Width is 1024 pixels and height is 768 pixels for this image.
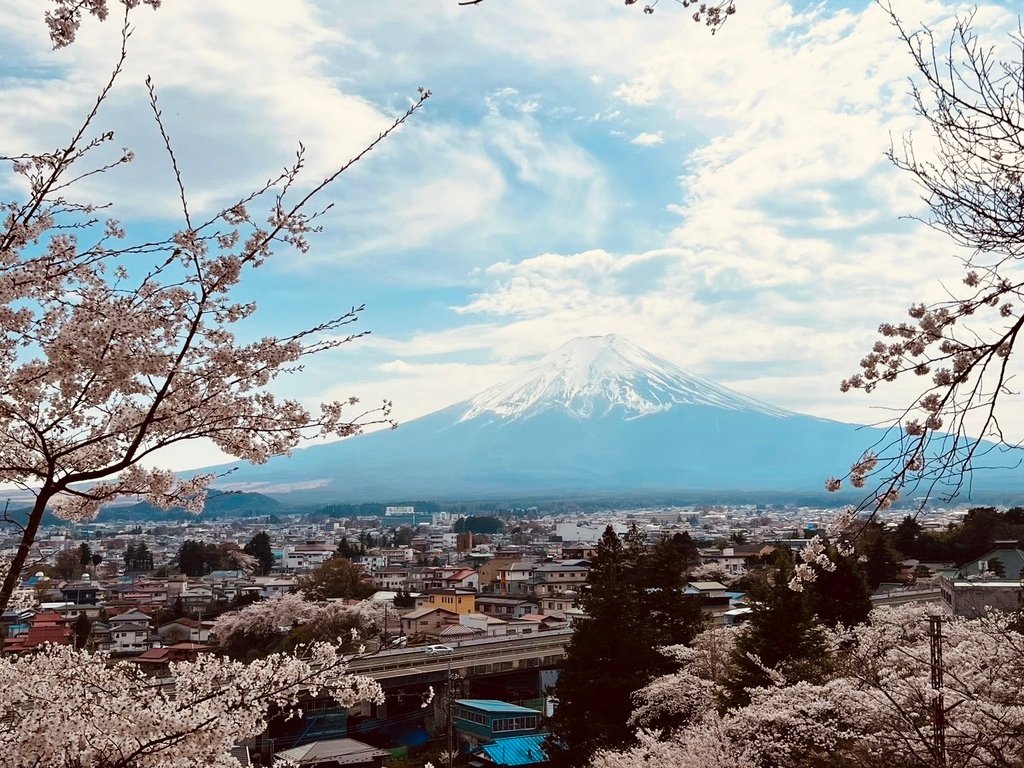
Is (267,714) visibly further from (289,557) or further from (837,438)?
(837,438)

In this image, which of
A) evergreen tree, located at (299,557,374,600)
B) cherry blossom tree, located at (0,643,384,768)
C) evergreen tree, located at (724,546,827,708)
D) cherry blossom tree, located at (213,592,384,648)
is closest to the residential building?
evergreen tree, located at (299,557,374,600)

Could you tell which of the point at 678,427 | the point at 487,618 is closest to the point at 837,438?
the point at 678,427

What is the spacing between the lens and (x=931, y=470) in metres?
2.04

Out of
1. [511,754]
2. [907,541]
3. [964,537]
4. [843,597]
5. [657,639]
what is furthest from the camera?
[907,541]

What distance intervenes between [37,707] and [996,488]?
180 meters

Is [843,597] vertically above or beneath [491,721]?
above

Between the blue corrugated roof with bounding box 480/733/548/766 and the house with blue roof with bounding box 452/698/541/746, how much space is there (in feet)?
0.97

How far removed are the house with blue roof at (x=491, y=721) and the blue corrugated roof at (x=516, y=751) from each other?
0.30m

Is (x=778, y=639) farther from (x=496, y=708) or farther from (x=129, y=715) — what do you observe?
(x=129, y=715)

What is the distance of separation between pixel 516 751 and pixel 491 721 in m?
1.43

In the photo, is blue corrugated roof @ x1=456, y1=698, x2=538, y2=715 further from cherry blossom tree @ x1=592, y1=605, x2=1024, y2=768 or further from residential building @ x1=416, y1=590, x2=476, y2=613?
residential building @ x1=416, y1=590, x2=476, y2=613

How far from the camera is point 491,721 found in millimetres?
17172

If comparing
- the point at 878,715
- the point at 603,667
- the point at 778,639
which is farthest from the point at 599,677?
the point at 878,715

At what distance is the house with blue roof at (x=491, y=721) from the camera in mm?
17188
